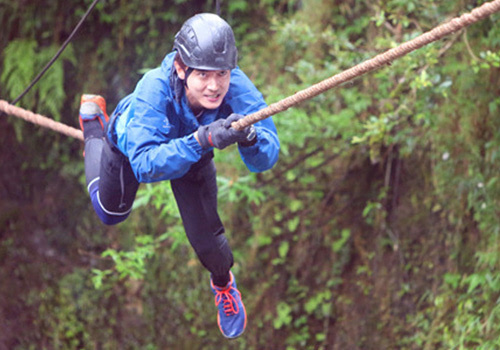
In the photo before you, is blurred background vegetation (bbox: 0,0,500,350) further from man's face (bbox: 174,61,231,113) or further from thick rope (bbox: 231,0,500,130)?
thick rope (bbox: 231,0,500,130)

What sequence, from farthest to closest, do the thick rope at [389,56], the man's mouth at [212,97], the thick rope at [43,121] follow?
the thick rope at [43,121] → the man's mouth at [212,97] → the thick rope at [389,56]

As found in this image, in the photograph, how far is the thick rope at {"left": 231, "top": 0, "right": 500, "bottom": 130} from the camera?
1.83 meters

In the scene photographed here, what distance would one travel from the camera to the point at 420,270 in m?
4.82

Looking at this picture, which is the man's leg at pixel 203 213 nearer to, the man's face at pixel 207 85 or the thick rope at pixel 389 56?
the man's face at pixel 207 85

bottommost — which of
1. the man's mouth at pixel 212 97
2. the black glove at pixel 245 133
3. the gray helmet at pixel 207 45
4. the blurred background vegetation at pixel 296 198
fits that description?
the blurred background vegetation at pixel 296 198

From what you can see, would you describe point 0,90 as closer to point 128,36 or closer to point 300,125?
point 128,36

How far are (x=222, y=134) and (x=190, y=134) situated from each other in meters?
0.38

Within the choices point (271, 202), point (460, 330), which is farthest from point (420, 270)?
point (271, 202)

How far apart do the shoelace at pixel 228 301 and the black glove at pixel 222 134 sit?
1.12 meters

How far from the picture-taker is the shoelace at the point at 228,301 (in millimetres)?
3252

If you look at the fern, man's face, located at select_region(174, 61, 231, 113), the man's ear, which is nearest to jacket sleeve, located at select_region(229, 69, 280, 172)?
man's face, located at select_region(174, 61, 231, 113)

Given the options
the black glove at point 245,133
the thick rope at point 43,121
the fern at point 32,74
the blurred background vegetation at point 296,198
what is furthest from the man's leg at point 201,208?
the fern at point 32,74

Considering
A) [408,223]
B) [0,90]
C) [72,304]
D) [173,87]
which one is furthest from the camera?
[72,304]

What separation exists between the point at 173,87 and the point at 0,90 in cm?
454
